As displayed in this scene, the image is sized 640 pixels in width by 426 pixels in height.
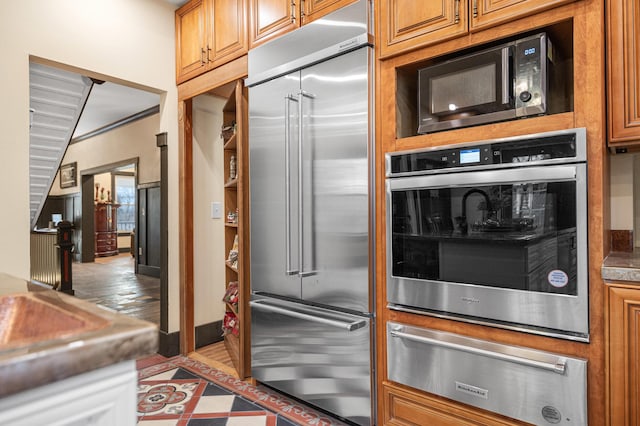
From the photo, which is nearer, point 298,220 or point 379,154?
point 379,154

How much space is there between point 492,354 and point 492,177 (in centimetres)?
71

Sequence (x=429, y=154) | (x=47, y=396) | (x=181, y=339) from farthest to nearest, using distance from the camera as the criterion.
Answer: (x=181, y=339) < (x=429, y=154) < (x=47, y=396)

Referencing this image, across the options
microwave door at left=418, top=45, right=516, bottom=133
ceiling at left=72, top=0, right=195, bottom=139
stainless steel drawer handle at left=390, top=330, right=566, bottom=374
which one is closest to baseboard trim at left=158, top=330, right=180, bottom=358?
stainless steel drawer handle at left=390, top=330, right=566, bottom=374

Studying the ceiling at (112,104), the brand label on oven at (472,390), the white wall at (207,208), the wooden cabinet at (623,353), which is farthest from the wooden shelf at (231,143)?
the wooden cabinet at (623,353)

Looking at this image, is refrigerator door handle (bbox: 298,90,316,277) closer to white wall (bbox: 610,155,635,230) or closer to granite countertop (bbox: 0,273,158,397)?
granite countertop (bbox: 0,273,158,397)

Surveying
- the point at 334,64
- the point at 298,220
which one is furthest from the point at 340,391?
the point at 334,64

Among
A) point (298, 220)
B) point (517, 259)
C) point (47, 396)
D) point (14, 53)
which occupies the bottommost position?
point (47, 396)

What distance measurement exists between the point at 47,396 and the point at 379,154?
63.3 inches

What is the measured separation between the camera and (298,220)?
2.21 metres

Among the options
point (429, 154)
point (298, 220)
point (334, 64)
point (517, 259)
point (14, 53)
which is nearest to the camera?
point (517, 259)

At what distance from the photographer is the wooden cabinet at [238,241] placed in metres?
2.67

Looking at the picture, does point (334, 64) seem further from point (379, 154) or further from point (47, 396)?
point (47, 396)

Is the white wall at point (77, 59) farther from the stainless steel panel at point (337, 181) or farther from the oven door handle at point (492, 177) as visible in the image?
the oven door handle at point (492, 177)

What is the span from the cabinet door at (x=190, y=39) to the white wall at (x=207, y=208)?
0.97ft
